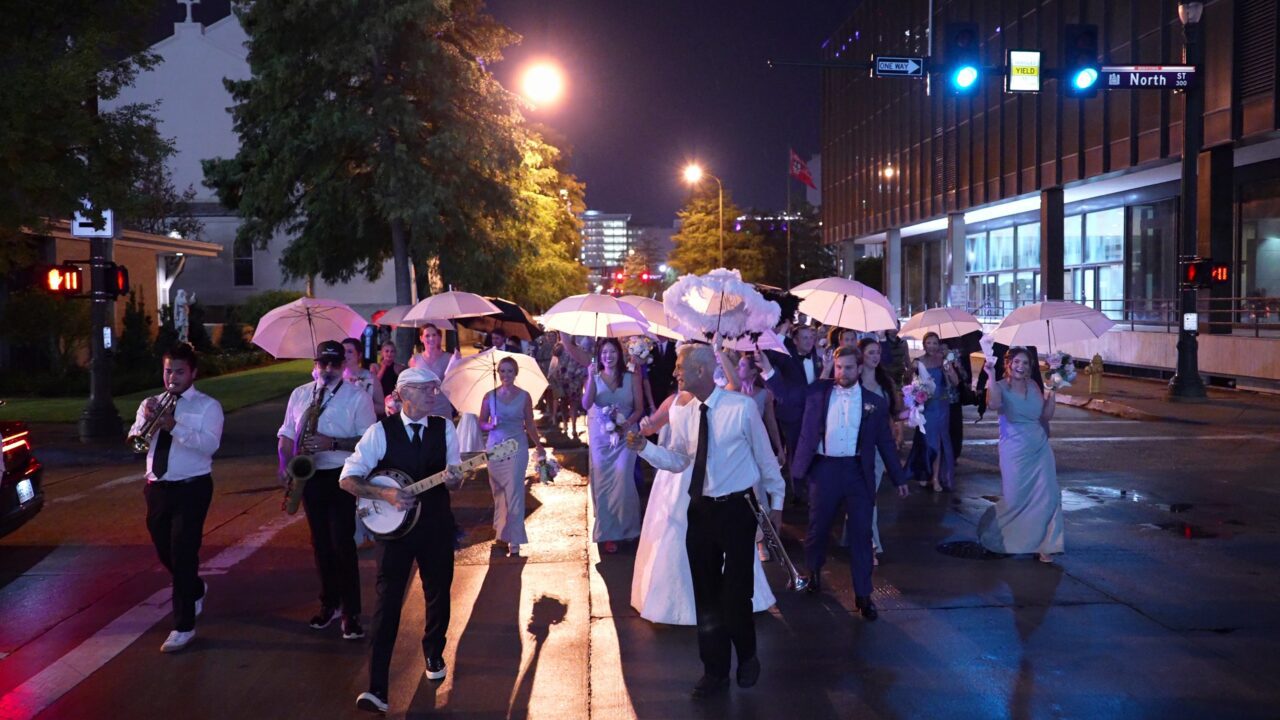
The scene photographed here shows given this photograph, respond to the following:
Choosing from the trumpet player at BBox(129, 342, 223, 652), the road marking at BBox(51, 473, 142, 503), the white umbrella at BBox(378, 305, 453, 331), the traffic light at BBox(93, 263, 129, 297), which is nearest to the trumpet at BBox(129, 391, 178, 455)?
the trumpet player at BBox(129, 342, 223, 652)

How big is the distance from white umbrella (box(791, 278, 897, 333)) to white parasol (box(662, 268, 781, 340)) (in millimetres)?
3754

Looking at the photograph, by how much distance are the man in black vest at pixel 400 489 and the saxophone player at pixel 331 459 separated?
3.77 feet

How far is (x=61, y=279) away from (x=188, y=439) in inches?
451

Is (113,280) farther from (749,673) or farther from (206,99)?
(206,99)

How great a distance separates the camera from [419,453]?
568cm

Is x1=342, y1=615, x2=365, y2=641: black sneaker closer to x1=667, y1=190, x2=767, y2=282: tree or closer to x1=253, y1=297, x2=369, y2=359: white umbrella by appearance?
x1=253, y1=297, x2=369, y2=359: white umbrella

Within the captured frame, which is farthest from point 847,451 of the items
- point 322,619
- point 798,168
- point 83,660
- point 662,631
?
point 798,168

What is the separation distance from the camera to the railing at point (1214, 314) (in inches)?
977

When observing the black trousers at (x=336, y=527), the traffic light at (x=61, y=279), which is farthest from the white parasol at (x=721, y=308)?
the traffic light at (x=61, y=279)

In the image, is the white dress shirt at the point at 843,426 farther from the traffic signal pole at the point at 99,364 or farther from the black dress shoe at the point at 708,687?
the traffic signal pole at the point at 99,364

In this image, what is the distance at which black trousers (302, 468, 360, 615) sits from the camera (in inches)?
270

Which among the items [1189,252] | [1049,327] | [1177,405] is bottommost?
[1177,405]

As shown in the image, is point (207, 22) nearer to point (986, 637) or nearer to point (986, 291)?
point (986, 291)

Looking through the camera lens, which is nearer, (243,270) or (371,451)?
(371,451)
